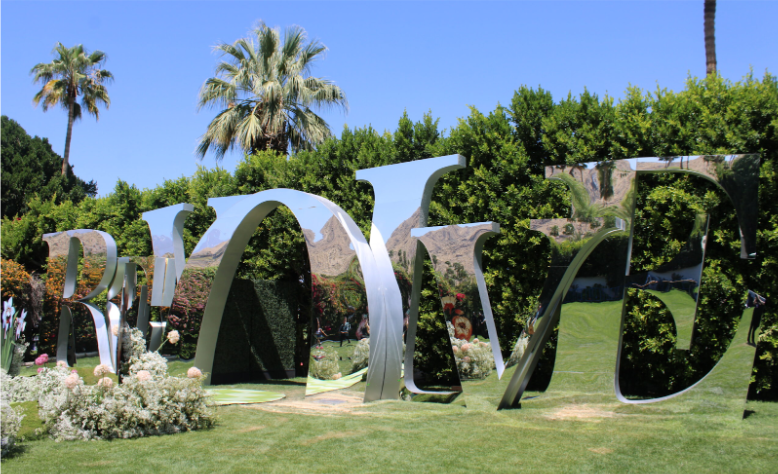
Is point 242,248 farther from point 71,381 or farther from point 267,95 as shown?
point 267,95

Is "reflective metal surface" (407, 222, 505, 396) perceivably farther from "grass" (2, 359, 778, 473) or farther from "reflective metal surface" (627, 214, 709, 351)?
"reflective metal surface" (627, 214, 709, 351)

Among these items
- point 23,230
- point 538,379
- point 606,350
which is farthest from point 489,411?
point 23,230

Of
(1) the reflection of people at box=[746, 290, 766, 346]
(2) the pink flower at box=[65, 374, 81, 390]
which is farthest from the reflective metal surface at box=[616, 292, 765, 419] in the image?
(2) the pink flower at box=[65, 374, 81, 390]

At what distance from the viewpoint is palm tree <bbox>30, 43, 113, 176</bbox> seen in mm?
27766

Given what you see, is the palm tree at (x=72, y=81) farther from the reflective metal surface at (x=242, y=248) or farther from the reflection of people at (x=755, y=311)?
the reflection of people at (x=755, y=311)

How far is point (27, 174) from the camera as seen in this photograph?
95.8 feet

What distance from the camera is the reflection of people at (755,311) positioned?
5684 millimetres

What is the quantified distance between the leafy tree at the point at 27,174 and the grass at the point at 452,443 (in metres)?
24.2

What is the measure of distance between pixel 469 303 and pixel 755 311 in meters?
2.96

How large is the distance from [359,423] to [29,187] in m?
29.3

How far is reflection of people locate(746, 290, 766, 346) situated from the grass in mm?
835

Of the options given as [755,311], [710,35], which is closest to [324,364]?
[755,311]

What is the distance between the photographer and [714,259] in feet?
23.2

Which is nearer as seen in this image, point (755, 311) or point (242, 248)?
point (755, 311)
